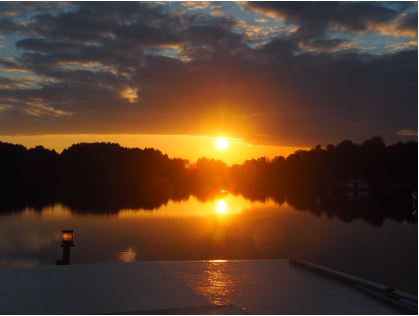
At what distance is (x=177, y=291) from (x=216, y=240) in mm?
14139

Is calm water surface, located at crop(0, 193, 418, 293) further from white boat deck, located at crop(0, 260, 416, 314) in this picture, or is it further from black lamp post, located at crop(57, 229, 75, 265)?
white boat deck, located at crop(0, 260, 416, 314)

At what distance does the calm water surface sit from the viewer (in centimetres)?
1462

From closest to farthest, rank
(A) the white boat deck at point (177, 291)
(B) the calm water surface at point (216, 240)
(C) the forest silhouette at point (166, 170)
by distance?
(A) the white boat deck at point (177, 291)
(B) the calm water surface at point (216, 240)
(C) the forest silhouette at point (166, 170)

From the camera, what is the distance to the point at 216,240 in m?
18.5

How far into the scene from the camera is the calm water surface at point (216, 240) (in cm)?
1462

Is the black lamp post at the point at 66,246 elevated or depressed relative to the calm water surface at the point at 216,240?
elevated

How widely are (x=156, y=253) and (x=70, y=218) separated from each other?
11673 millimetres

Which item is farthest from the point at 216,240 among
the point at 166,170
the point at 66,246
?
the point at 166,170

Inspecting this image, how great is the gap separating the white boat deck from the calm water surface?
24.1 feet

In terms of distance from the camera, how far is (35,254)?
15266mm

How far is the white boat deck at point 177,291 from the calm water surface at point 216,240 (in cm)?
735

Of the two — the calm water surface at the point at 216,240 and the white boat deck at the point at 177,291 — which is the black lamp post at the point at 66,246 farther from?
the calm water surface at the point at 216,240

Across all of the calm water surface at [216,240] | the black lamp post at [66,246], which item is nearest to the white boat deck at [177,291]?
the black lamp post at [66,246]

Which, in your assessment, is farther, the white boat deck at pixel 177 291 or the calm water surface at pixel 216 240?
the calm water surface at pixel 216 240
